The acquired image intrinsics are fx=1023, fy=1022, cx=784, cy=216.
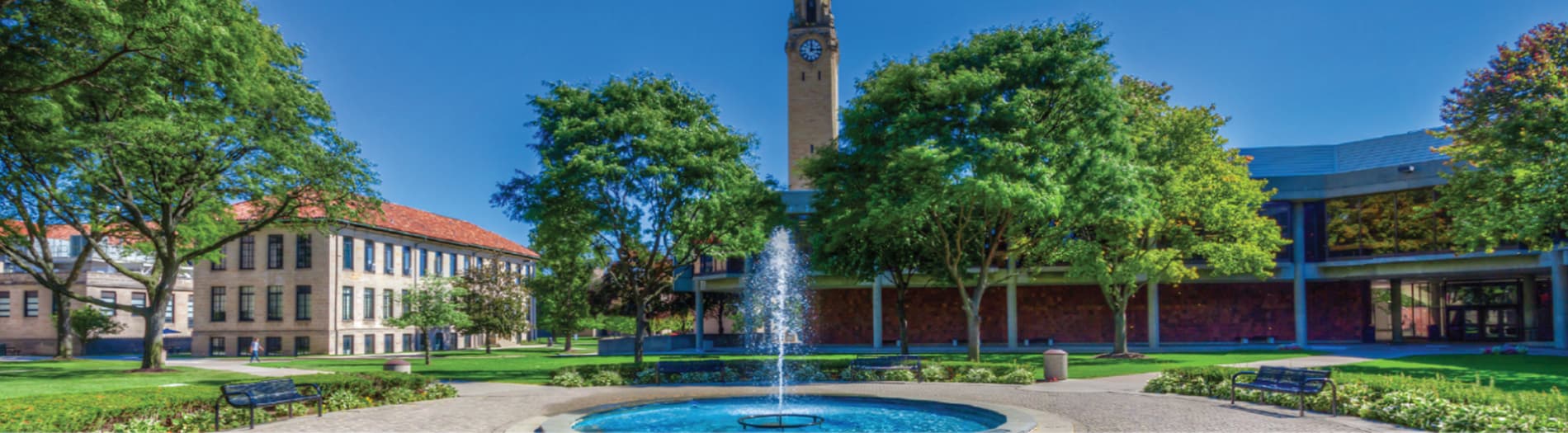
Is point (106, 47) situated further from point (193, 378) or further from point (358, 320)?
point (358, 320)

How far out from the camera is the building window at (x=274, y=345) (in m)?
56.3

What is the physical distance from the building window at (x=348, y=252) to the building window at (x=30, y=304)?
20117 millimetres

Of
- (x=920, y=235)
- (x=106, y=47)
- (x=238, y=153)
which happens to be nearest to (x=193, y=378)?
(x=238, y=153)

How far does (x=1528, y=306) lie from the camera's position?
50.9 m

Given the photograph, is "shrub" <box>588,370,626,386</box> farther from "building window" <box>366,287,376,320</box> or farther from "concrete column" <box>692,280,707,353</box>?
"building window" <box>366,287,376,320</box>

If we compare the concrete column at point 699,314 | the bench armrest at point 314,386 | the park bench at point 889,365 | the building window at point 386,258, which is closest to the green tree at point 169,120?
the bench armrest at point 314,386

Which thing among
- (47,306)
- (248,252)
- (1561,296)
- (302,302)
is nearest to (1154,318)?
(1561,296)

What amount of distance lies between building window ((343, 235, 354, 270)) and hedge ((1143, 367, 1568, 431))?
167 ft

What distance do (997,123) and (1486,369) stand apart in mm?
16364

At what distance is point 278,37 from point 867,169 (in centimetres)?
1718

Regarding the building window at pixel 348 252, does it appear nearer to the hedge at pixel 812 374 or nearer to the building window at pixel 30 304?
the building window at pixel 30 304

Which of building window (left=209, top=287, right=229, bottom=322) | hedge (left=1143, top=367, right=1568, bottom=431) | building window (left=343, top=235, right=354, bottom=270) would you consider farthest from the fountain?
building window (left=209, top=287, right=229, bottom=322)

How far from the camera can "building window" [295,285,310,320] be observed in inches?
2207

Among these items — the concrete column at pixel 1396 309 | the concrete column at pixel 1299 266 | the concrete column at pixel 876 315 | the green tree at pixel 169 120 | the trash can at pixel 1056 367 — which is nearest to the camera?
the green tree at pixel 169 120
